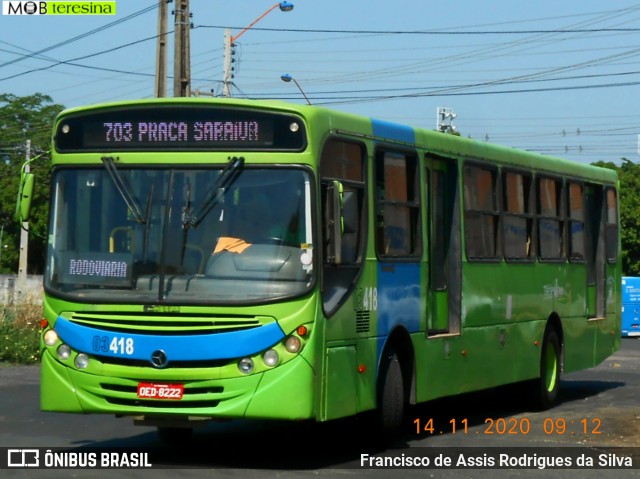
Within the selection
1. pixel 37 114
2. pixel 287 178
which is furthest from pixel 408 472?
pixel 37 114

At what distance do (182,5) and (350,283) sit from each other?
56.4 feet

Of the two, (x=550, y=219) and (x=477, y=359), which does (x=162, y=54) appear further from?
(x=477, y=359)

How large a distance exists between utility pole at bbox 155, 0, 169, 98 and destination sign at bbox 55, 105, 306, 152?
51.6ft

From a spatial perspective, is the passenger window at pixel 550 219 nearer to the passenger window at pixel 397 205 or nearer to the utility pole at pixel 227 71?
the passenger window at pixel 397 205

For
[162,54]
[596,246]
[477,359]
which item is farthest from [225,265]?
[162,54]

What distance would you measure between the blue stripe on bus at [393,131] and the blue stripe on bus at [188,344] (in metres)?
2.75

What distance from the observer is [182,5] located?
28.2 m

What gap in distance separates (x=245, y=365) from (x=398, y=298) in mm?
2626

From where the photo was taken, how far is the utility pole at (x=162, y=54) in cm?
2795

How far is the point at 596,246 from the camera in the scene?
67.2ft

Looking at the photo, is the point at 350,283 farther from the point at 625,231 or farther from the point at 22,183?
the point at 625,231

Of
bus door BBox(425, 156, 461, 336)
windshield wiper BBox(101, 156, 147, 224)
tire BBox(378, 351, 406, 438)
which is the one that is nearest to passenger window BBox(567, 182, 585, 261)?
bus door BBox(425, 156, 461, 336)

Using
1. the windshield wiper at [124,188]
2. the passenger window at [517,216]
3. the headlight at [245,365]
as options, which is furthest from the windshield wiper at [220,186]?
the passenger window at [517,216]

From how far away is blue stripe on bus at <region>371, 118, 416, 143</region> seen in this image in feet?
42.9
